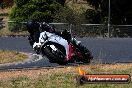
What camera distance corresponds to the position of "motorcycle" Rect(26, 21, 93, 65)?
4305 millimetres

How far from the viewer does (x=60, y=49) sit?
173 inches

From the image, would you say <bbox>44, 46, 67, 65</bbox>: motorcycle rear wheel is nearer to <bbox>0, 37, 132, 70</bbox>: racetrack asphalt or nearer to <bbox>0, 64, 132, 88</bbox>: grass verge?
<bbox>0, 37, 132, 70</bbox>: racetrack asphalt

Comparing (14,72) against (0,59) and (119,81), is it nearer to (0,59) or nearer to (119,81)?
(0,59)

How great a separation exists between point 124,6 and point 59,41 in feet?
165

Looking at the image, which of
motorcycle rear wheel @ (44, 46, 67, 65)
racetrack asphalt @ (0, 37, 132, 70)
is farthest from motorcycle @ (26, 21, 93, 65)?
racetrack asphalt @ (0, 37, 132, 70)

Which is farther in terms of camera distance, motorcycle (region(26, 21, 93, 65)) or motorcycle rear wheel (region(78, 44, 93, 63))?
motorcycle rear wheel (region(78, 44, 93, 63))

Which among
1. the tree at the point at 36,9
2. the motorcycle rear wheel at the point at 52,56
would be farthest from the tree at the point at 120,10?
the motorcycle rear wheel at the point at 52,56

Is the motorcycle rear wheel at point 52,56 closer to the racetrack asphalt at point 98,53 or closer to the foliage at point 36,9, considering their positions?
the racetrack asphalt at point 98,53

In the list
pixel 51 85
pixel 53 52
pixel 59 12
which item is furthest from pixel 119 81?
pixel 59 12

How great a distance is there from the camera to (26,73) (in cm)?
1905

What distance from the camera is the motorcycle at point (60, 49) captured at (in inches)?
169

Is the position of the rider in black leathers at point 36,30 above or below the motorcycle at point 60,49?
above

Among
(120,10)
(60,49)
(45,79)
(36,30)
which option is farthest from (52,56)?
(120,10)

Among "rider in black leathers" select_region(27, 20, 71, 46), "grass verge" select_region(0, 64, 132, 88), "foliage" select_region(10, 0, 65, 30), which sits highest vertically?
"rider in black leathers" select_region(27, 20, 71, 46)
